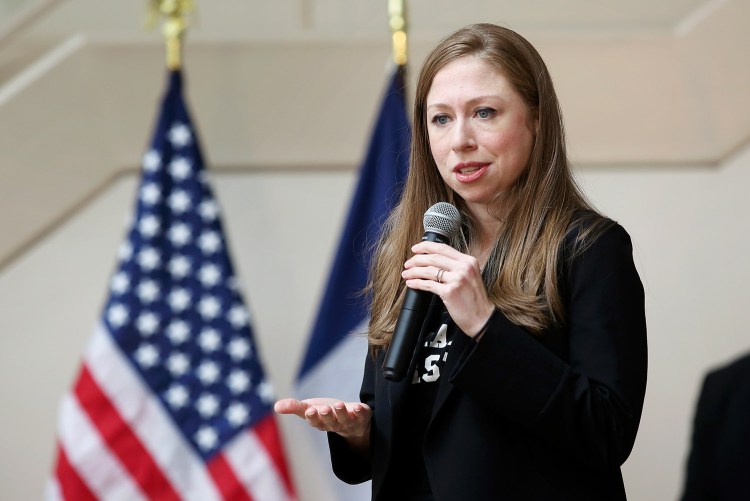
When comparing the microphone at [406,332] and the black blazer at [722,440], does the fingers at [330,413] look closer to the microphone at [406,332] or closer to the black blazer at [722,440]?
the microphone at [406,332]

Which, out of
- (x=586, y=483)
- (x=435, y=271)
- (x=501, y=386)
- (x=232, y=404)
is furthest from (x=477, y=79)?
(x=232, y=404)

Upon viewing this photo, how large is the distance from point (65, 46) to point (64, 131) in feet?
1.12

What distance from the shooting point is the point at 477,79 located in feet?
6.70

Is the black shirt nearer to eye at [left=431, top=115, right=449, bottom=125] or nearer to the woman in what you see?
the woman

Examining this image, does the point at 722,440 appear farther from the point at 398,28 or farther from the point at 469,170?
the point at 398,28

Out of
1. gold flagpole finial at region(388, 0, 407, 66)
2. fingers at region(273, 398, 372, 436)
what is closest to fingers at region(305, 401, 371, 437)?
fingers at region(273, 398, 372, 436)

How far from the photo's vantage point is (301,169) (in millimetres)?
4516

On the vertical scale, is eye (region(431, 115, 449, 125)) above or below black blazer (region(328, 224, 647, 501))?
above

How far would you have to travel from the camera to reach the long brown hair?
1.92 metres

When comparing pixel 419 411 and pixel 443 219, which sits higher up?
pixel 443 219

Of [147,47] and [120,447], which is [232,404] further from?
[147,47]

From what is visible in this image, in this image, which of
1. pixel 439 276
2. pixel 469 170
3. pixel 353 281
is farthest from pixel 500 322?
pixel 353 281

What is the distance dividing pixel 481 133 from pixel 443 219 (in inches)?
6.8

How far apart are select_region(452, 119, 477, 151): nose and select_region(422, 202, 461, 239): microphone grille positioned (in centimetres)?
11
